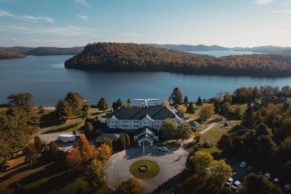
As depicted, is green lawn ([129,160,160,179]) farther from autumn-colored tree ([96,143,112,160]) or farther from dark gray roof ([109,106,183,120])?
dark gray roof ([109,106,183,120])

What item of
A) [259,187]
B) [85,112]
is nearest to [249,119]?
[259,187]

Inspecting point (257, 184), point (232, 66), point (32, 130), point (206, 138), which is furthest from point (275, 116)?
point (232, 66)

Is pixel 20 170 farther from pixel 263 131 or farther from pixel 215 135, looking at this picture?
pixel 263 131

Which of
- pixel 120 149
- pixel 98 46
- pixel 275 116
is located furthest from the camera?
pixel 98 46

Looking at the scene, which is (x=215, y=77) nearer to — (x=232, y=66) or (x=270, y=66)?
(x=232, y=66)

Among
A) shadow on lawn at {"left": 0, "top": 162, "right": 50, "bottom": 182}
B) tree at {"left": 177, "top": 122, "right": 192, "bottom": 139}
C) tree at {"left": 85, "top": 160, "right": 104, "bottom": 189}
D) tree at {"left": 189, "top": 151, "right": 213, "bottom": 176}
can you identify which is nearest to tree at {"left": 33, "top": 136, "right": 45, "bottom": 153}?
shadow on lawn at {"left": 0, "top": 162, "right": 50, "bottom": 182}

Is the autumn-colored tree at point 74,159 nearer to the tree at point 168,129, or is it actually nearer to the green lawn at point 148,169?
the green lawn at point 148,169

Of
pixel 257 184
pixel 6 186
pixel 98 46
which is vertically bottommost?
pixel 6 186
